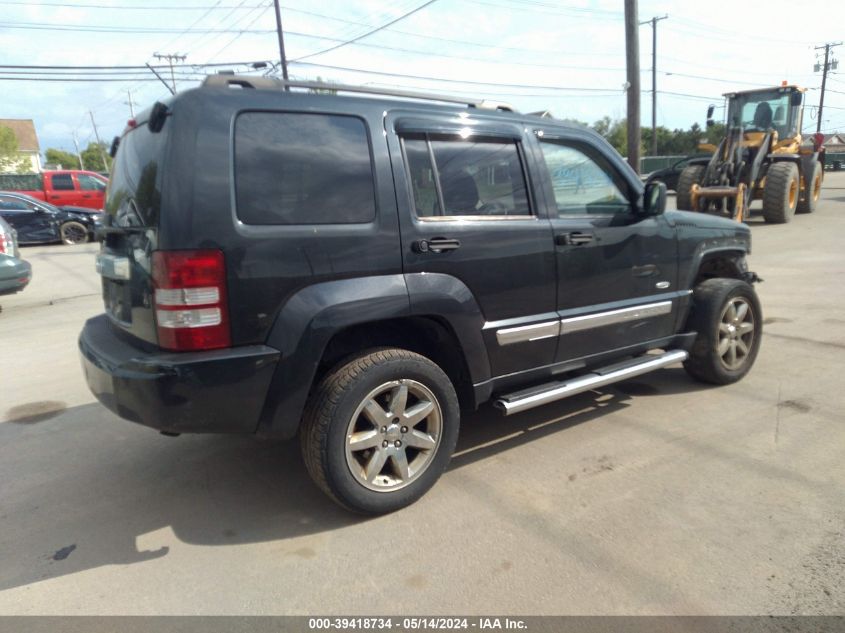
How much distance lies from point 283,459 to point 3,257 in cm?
662

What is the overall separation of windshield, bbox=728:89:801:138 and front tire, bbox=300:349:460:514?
52.6ft

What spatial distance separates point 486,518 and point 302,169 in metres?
1.88

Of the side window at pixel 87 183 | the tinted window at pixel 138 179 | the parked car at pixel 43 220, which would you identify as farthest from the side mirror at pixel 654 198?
the side window at pixel 87 183

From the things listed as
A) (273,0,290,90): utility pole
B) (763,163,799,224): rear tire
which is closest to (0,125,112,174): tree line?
(273,0,290,90): utility pole

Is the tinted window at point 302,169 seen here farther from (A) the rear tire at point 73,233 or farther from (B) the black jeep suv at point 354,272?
(A) the rear tire at point 73,233

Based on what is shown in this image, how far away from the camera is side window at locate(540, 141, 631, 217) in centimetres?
367

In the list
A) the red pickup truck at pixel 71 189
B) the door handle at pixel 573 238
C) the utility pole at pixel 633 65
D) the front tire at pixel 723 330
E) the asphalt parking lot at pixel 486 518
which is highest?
the utility pole at pixel 633 65

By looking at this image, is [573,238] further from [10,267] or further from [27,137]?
[27,137]

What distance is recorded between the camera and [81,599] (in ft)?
8.14

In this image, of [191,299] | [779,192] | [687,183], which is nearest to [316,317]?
[191,299]

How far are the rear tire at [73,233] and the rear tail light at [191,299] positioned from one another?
1602cm

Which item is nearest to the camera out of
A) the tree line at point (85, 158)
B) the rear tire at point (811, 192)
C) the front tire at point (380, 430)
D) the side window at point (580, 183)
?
the front tire at point (380, 430)

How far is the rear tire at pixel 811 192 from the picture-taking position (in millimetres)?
16344

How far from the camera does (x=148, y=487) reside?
3.41 meters
